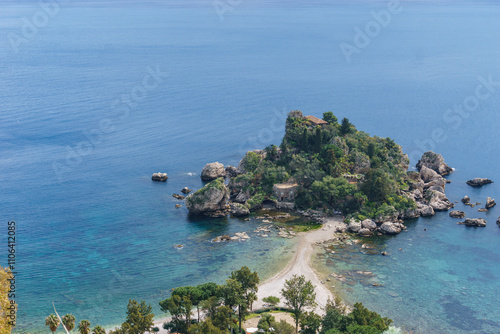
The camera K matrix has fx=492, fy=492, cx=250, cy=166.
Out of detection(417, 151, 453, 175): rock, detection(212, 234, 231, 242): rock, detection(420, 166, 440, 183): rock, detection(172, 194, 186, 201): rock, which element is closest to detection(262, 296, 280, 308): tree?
detection(212, 234, 231, 242): rock

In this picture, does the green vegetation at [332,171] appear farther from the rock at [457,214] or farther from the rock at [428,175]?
the rock at [457,214]

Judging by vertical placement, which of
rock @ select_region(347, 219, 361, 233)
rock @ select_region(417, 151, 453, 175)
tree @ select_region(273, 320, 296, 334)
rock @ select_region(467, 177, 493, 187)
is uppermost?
rock @ select_region(417, 151, 453, 175)

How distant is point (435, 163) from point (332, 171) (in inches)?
1213

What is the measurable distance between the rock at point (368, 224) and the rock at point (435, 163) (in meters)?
33.8

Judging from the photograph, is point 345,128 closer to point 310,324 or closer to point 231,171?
point 231,171

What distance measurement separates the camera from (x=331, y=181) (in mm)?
100312

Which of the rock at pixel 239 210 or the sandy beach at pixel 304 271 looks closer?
the sandy beach at pixel 304 271

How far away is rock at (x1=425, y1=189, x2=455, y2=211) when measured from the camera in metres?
102

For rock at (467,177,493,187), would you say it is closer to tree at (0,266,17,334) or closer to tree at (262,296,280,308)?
tree at (262,296,280,308)

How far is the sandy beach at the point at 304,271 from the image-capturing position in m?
71.9

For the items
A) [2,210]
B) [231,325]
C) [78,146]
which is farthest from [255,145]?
[231,325]

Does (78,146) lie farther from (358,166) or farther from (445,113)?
(445,113)

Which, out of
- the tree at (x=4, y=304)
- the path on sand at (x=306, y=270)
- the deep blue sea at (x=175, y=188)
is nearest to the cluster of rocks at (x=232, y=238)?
the deep blue sea at (x=175, y=188)

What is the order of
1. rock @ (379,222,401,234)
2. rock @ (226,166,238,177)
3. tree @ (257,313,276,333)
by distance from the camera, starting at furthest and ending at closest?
1. rock @ (226,166,238,177)
2. rock @ (379,222,401,234)
3. tree @ (257,313,276,333)
